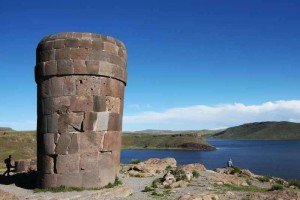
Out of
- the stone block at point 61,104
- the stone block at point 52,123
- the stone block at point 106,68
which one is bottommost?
the stone block at point 52,123

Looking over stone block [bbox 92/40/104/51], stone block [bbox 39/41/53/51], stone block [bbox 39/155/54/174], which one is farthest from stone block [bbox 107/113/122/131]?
stone block [bbox 39/41/53/51]

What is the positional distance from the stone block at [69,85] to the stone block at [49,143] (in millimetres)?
1895

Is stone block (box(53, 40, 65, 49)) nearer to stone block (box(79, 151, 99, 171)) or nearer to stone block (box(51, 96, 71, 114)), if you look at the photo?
stone block (box(51, 96, 71, 114))

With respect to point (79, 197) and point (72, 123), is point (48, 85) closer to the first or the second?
point (72, 123)

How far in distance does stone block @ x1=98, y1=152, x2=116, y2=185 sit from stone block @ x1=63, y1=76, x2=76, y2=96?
2.93 metres

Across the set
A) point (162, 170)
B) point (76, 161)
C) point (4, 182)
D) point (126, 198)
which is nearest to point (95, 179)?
point (76, 161)

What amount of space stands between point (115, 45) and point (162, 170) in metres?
8.53

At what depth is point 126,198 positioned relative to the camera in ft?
44.4

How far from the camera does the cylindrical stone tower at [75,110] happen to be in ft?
49.2

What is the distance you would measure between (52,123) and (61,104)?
90 cm

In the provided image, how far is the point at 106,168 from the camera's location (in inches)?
613

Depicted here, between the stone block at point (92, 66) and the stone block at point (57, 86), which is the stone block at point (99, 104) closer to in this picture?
the stone block at point (92, 66)

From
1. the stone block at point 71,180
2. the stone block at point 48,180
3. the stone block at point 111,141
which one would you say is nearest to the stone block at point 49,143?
the stone block at point 48,180

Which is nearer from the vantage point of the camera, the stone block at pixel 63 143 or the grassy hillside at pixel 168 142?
the stone block at pixel 63 143
